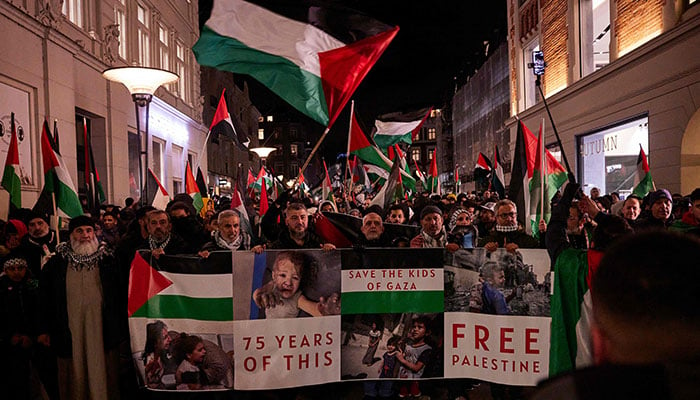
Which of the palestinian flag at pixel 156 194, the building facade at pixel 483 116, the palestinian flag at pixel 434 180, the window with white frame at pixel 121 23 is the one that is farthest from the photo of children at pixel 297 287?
the building facade at pixel 483 116

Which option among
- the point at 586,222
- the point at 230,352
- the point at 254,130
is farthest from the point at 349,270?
the point at 254,130

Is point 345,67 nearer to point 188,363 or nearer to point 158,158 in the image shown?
point 188,363

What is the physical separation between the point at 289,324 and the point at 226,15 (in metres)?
3.68

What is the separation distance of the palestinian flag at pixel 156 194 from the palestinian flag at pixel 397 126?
8.14m

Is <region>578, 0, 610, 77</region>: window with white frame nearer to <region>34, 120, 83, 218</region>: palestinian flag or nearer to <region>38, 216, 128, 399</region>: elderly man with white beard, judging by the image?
<region>34, 120, 83, 218</region>: palestinian flag

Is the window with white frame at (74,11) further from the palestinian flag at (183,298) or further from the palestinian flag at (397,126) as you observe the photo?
the palestinian flag at (183,298)

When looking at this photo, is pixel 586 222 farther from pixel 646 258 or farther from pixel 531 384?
pixel 646 258

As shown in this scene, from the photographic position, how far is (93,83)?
15.2 metres

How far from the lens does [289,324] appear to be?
16.0 feet

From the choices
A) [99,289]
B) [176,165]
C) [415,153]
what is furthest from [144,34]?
[415,153]

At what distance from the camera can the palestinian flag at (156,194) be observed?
937 centimetres

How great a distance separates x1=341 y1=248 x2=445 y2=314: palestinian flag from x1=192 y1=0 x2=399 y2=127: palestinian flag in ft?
6.69

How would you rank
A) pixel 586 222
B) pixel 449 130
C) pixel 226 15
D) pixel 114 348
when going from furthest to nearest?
1. pixel 449 130
2. pixel 226 15
3. pixel 586 222
4. pixel 114 348

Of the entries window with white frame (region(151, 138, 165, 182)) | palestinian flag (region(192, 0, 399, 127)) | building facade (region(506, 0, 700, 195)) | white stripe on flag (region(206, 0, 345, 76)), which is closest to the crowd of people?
palestinian flag (region(192, 0, 399, 127))
